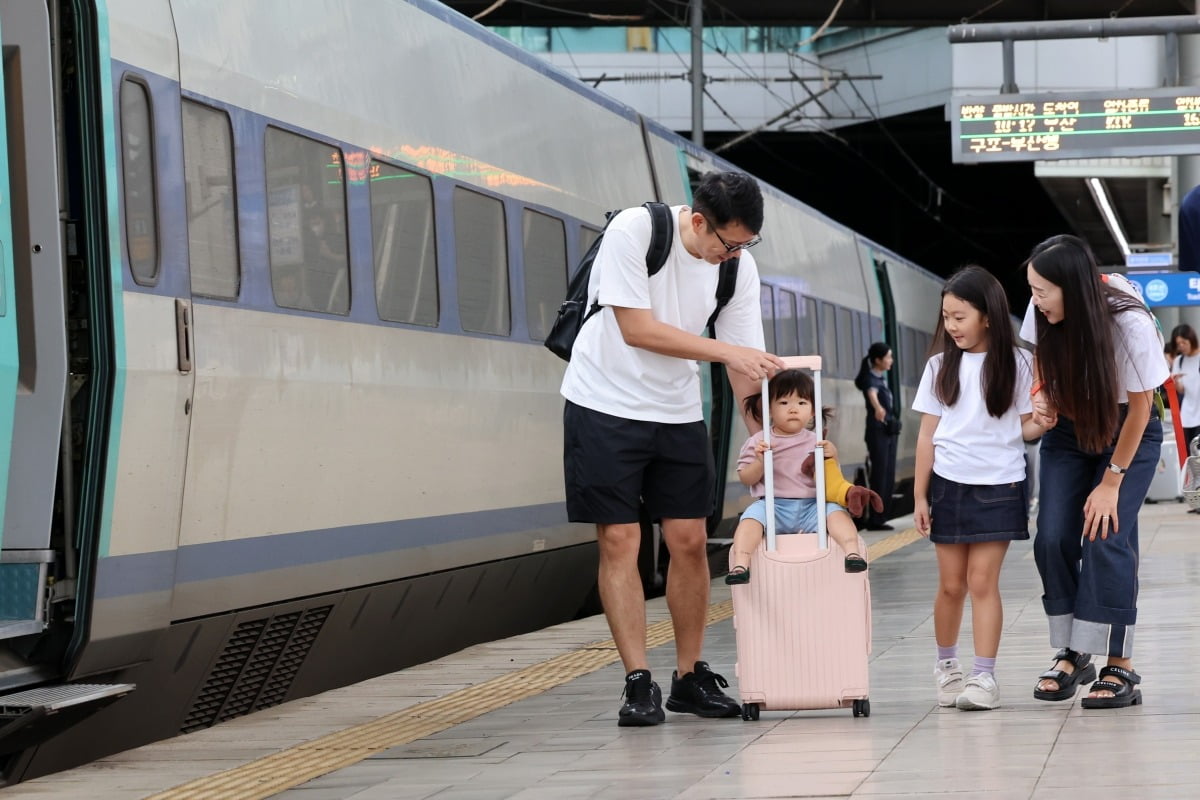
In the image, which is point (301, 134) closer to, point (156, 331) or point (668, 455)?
point (156, 331)

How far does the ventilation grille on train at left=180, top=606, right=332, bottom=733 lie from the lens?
20.8 ft

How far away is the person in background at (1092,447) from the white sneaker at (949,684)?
0.30 metres

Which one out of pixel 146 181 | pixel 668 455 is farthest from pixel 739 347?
pixel 146 181

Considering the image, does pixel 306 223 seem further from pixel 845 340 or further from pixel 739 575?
pixel 845 340

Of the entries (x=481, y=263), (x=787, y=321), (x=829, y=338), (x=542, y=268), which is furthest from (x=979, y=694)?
(x=829, y=338)

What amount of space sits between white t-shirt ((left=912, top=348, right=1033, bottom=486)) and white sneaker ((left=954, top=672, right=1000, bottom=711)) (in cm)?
63

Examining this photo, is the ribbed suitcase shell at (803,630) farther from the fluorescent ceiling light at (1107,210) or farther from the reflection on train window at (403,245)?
the fluorescent ceiling light at (1107,210)

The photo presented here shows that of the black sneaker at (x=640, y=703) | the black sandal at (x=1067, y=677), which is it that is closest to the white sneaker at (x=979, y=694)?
the black sandal at (x=1067, y=677)

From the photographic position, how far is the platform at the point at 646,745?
4574 millimetres

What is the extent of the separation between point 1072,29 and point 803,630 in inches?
472

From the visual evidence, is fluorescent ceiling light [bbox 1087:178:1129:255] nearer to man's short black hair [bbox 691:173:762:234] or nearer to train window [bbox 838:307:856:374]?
train window [bbox 838:307:856:374]

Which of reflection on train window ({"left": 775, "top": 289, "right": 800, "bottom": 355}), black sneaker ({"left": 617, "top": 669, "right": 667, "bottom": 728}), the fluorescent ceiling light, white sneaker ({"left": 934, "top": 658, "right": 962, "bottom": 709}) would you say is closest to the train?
black sneaker ({"left": 617, "top": 669, "right": 667, "bottom": 728})

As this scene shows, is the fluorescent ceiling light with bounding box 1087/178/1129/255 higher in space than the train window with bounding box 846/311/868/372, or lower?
higher

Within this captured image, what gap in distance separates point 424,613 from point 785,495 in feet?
8.26
